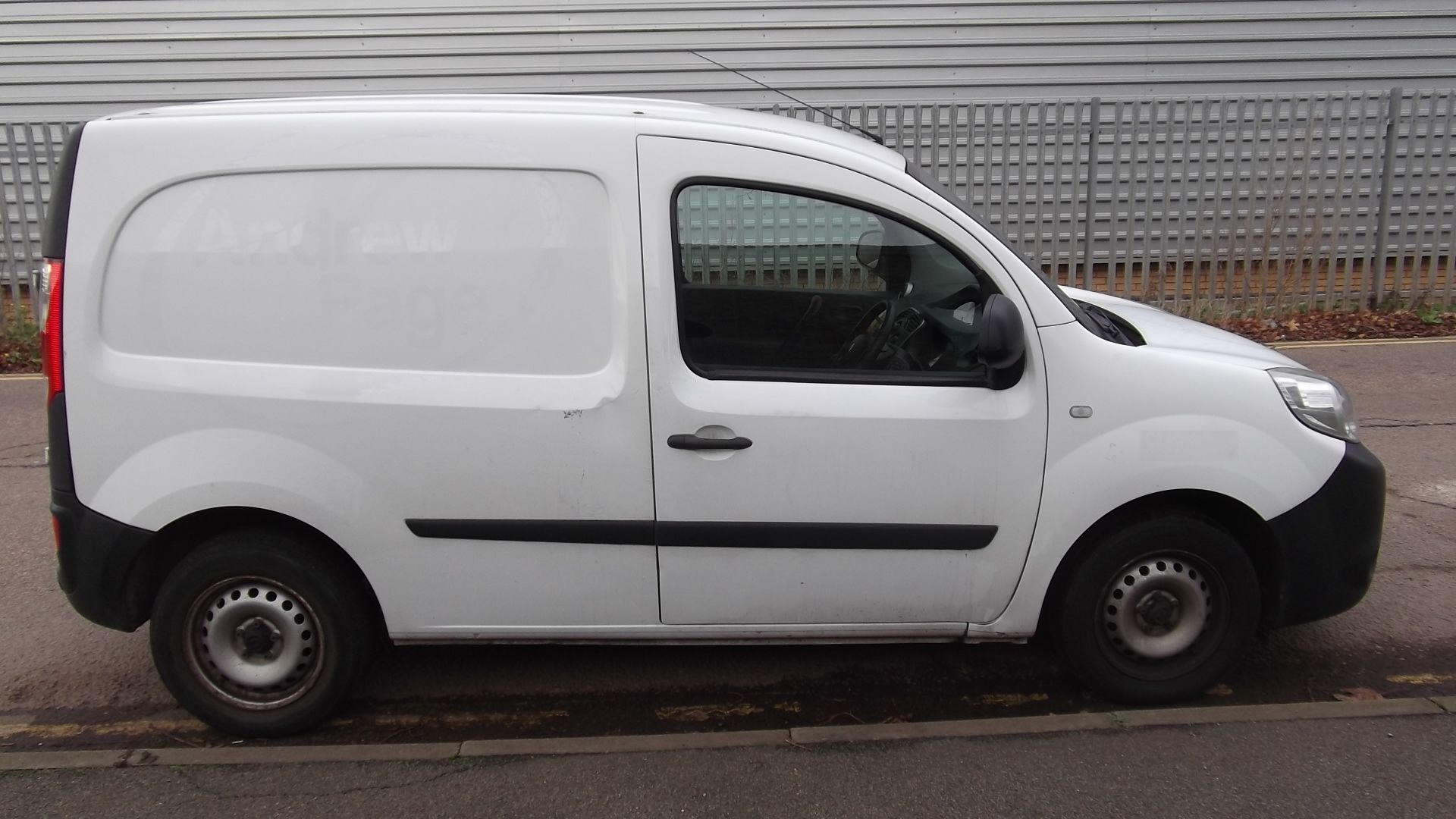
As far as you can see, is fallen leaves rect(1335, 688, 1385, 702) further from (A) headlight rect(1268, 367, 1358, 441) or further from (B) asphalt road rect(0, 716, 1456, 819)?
(A) headlight rect(1268, 367, 1358, 441)

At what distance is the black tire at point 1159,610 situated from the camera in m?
3.56

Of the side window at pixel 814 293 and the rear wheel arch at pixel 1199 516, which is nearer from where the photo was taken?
the side window at pixel 814 293

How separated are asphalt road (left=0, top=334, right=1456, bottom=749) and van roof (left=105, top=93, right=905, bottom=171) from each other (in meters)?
1.79

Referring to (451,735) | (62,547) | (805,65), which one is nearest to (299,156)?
(62,547)

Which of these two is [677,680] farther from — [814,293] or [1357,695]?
[1357,695]

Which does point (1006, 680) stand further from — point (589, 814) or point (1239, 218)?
point (1239, 218)

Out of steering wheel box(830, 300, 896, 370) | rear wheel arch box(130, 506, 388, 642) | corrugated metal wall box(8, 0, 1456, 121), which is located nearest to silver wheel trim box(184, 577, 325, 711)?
rear wheel arch box(130, 506, 388, 642)

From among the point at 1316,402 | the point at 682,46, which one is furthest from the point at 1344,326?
the point at 1316,402

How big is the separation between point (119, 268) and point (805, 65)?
8641mm

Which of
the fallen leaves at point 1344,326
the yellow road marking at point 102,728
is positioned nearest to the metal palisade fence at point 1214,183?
the fallen leaves at point 1344,326

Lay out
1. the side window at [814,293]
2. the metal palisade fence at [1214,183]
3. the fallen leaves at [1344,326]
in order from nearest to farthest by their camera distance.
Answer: the side window at [814,293]
the fallen leaves at [1344,326]
the metal palisade fence at [1214,183]

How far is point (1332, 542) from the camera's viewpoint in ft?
11.7

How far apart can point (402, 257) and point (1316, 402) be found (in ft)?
9.38

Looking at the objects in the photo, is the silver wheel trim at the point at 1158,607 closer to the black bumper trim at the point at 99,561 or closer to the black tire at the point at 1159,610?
the black tire at the point at 1159,610
